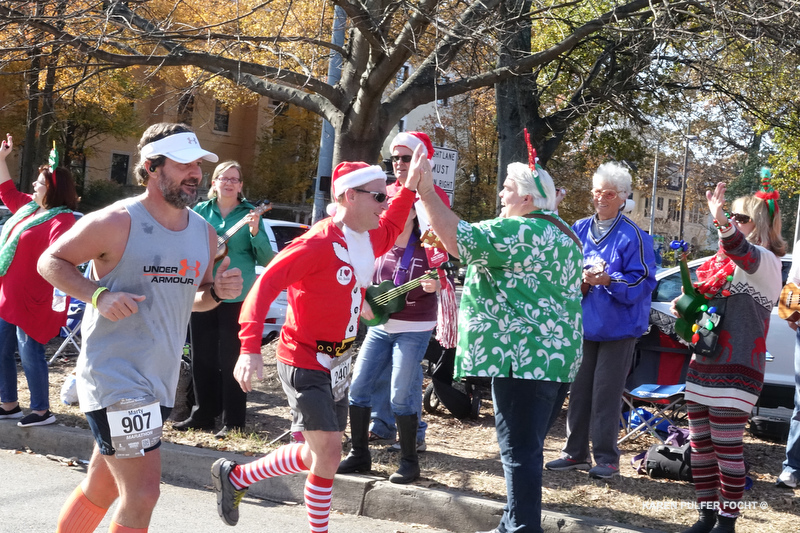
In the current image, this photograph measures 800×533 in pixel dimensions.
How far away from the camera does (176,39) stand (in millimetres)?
8391

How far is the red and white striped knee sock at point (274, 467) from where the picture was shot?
4.10m

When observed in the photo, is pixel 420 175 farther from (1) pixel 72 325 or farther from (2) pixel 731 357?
(1) pixel 72 325

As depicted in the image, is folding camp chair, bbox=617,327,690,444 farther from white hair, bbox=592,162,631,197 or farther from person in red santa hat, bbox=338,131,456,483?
person in red santa hat, bbox=338,131,456,483

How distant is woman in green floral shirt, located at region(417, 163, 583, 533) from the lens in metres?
3.82

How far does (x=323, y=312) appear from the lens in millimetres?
3863

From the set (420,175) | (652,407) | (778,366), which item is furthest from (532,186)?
(778,366)

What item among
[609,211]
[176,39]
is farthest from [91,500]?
[176,39]

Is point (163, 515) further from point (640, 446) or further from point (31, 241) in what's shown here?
point (640, 446)

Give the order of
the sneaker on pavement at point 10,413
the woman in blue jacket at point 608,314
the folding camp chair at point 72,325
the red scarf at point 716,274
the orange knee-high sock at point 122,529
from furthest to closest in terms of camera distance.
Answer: the folding camp chair at point 72,325 → the sneaker on pavement at point 10,413 → the woman in blue jacket at point 608,314 → the red scarf at point 716,274 → the orange knee-high sock at point 122,529

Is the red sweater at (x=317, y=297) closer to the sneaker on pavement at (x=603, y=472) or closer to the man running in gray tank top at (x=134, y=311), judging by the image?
the man running in gray tank top at (x=134, y=311)

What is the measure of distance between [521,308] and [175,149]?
5.59ft

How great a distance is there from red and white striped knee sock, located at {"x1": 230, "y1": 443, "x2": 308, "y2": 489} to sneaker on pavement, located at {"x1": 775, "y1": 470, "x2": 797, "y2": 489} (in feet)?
11.1

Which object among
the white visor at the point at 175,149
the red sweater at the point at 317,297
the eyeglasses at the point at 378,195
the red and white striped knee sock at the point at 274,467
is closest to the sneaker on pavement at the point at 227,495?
the red and white striped knee sock at the point at 274,467

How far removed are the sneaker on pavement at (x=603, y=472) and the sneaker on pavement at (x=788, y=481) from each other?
3.57 ft
